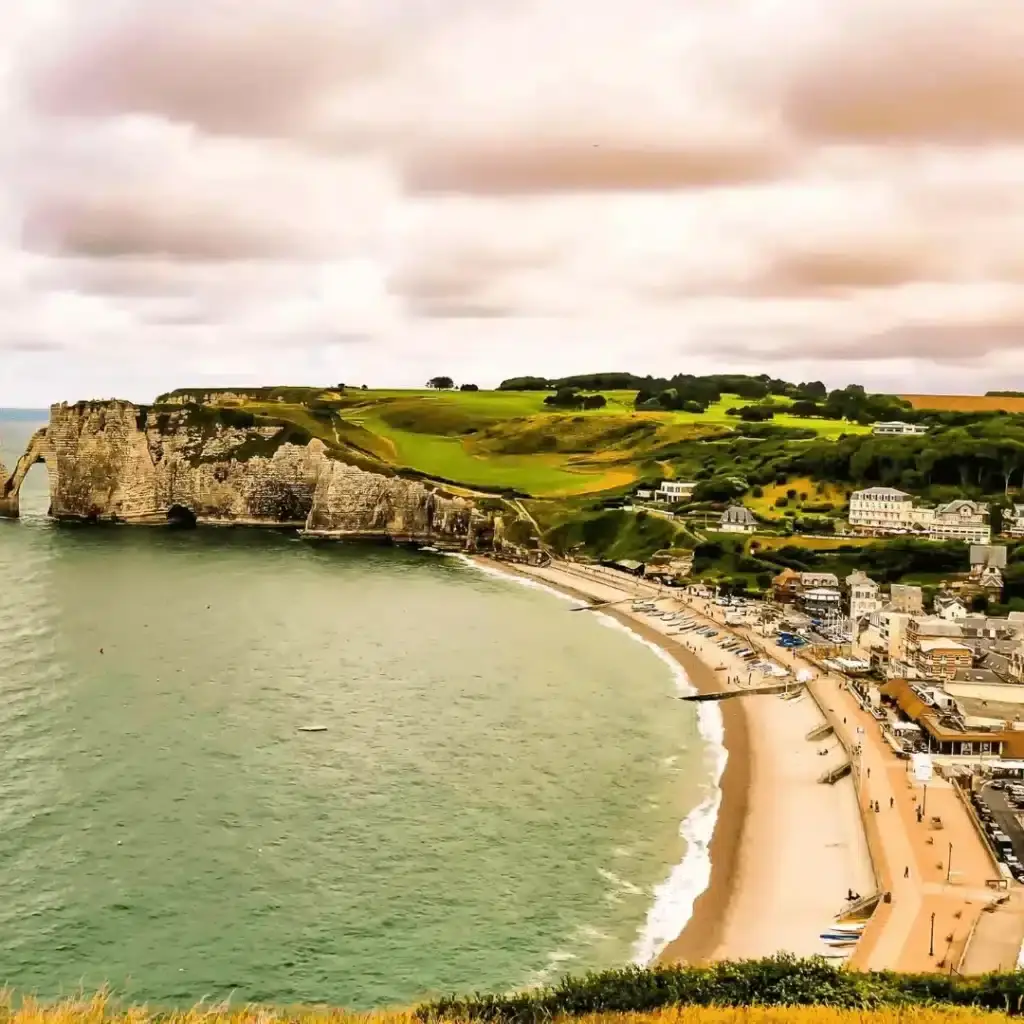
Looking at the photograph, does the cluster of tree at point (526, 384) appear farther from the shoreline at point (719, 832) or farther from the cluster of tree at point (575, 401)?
the shoreline at point (719, 832)

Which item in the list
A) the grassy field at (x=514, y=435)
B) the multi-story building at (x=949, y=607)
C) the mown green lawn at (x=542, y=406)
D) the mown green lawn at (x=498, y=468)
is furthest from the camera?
the mown green lawn at (x=542, y=406)

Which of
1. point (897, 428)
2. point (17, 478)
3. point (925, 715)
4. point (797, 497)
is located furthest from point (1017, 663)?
point (17, 478)

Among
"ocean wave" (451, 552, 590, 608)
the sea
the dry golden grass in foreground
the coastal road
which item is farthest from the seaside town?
the dry golden grass in foreground

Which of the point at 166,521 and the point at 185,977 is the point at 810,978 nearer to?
the point at 185,977

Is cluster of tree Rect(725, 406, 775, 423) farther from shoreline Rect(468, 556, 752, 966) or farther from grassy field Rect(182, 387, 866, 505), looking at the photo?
shoreline Rect(468, 556, 752, 966)

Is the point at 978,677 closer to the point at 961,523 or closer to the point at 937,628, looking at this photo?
the point at 937,628

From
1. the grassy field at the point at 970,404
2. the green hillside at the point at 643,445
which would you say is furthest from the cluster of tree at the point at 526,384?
the grassy field at the point at 970,404
